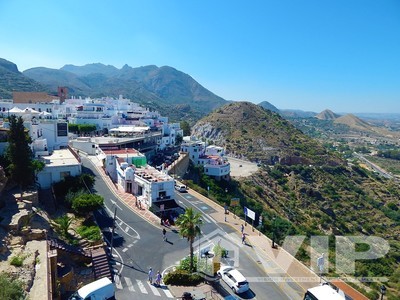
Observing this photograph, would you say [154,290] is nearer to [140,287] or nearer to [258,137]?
[140,287]

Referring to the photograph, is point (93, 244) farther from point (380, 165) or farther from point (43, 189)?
point (380, 165)

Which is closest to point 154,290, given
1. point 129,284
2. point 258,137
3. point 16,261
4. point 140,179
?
point 129,284

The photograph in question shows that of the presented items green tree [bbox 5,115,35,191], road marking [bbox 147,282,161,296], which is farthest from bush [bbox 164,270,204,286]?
green tree [bbox 5,115,35,191]

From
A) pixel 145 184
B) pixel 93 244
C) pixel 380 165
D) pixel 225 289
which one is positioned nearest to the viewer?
pixel 225 289

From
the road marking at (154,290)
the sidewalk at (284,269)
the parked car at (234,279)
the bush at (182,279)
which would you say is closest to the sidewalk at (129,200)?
the sidewalk at (284,269)

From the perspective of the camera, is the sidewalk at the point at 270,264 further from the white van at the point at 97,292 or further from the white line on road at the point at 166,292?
the white van at the point at 97,292

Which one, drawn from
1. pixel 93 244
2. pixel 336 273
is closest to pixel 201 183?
pixel 336 273
